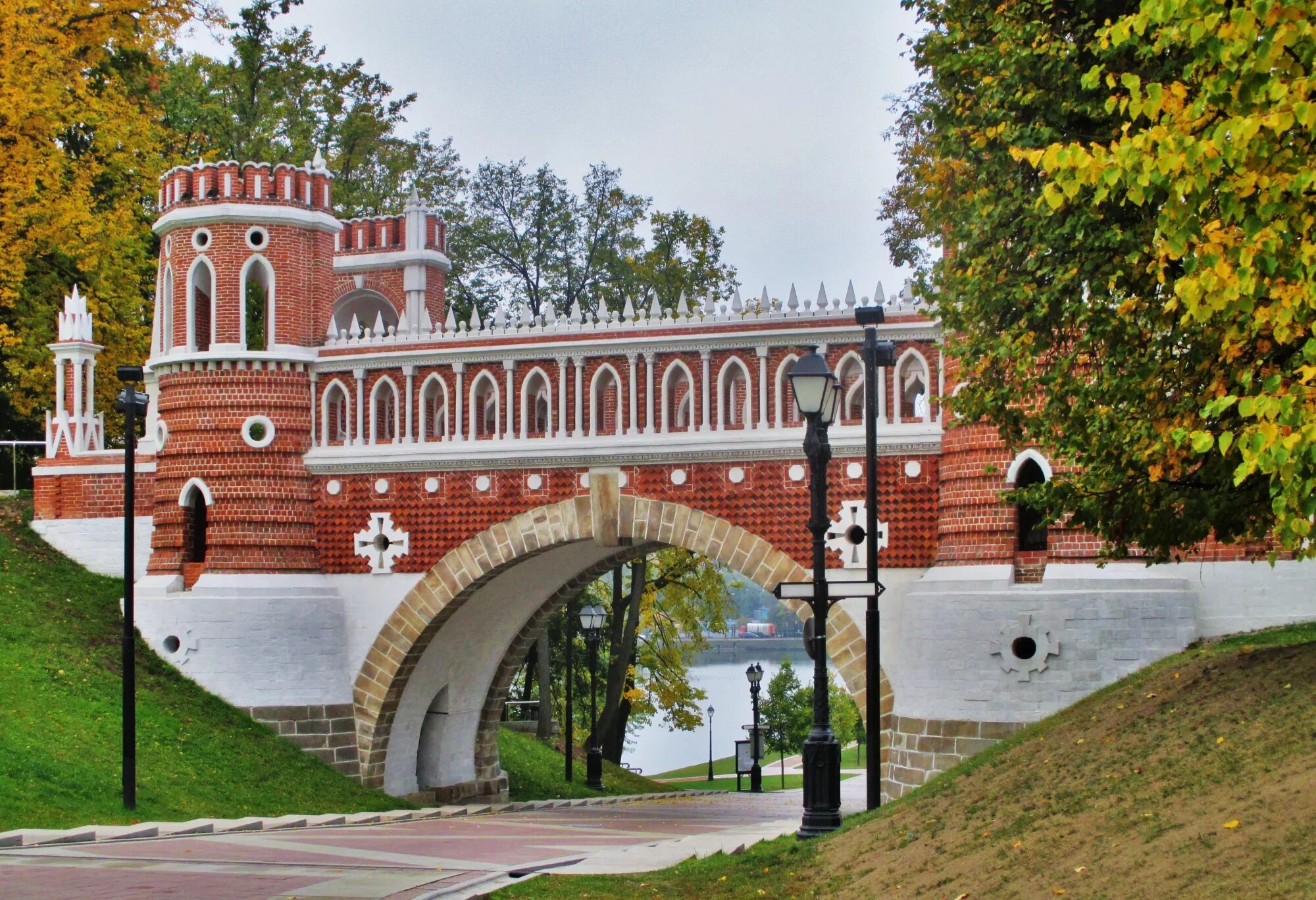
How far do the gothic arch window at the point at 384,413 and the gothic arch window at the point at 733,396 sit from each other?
4615mm

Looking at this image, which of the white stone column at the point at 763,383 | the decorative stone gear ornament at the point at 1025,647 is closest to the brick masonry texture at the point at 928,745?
the decorative stone gear ornament at the point at 1025,647

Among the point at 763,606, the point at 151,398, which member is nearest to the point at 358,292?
the point at 151,398

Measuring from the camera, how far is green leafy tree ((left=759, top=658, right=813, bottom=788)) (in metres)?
50.0

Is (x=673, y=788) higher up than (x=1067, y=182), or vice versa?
(x=1067, y=182)

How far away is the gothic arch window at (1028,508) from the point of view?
17188 mm

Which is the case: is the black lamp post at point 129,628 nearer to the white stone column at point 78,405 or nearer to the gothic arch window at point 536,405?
the gothic arch window at point 536,405

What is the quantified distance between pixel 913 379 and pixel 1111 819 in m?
11.3

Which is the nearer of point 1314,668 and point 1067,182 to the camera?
point 1067,182

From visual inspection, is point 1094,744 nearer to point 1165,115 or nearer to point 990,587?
point 1165,115

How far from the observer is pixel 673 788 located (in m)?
33.8

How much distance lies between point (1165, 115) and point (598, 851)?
8524mm

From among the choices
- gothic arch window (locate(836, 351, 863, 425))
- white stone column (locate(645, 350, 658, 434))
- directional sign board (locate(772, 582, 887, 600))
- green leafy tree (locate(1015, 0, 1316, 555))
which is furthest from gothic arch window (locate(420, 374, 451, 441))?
green leafy tree (locate(1015, 0, 1316, 555))

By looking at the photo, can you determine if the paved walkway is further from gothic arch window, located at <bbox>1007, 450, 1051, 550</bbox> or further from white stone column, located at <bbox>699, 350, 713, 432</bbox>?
white stone column, located at <bbox>699, 350, 713, 432</bbox>

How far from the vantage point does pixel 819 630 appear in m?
12.6
